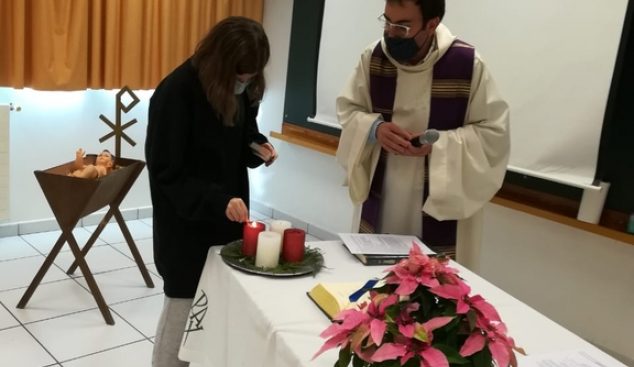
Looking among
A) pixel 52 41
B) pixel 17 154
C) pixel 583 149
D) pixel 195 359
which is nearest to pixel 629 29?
pixel 583 149

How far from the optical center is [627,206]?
249cm

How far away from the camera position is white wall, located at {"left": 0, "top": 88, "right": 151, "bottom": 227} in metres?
3.52

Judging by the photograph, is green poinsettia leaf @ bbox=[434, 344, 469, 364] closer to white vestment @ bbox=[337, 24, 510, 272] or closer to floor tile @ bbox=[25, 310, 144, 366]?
white vestment @ bbox=[337, 24, 510, 272]

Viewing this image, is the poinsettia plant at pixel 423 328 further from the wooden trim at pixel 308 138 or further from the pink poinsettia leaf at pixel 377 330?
the wooden trim at pixel 308 138

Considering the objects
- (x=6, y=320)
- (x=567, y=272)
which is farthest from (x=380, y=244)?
(x=6, y=320)

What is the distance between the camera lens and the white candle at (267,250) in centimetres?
147

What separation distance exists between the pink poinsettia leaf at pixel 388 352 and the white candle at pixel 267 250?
655mm

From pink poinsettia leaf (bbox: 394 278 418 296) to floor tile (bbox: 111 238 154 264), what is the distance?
2711 millimetres

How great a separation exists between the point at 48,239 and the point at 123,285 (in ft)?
2.89

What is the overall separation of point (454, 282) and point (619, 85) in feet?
6.30

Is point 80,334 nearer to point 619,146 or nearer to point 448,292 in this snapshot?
point 448,292

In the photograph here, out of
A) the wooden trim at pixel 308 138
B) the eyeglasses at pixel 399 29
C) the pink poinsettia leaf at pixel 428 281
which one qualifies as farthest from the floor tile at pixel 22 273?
the pink poinsettia leaf at pixel 428 281

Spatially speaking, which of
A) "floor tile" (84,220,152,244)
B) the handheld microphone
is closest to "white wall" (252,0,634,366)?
the handheld microphone

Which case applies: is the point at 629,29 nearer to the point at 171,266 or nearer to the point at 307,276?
the point at 307,276
